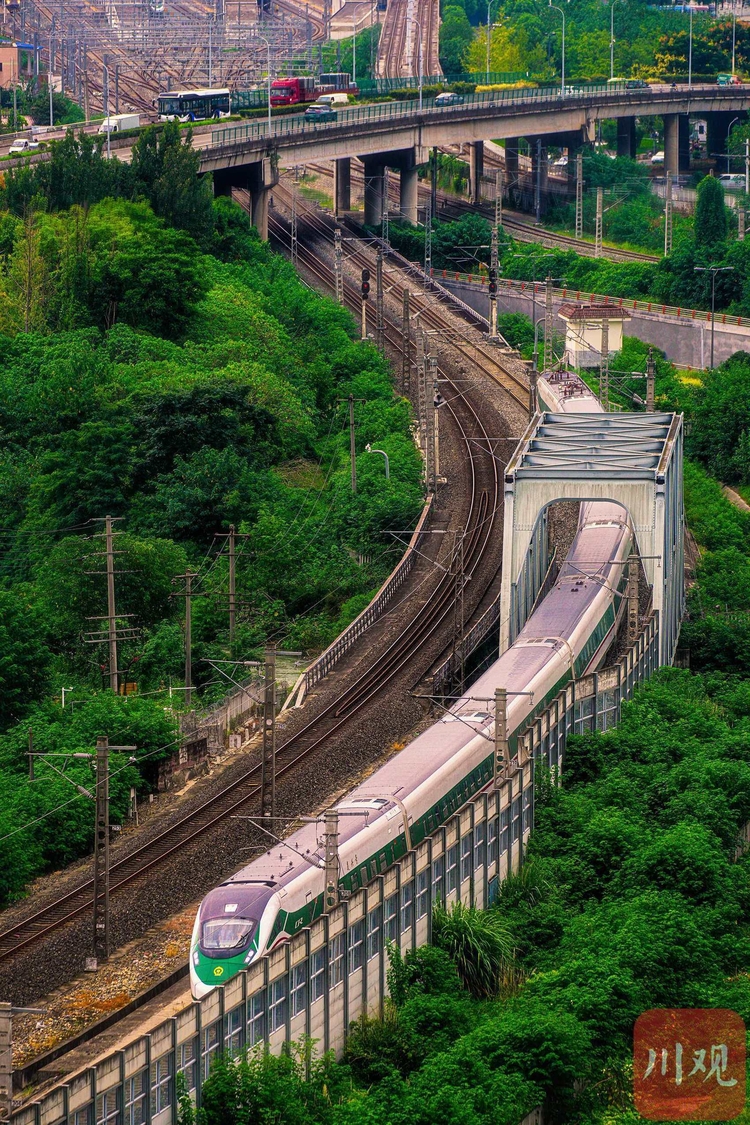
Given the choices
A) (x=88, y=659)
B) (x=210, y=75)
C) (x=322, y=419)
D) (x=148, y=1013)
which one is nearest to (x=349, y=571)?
(x=88, y=659)

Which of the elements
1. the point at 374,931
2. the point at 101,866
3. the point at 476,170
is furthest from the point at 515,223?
the point at 374,931

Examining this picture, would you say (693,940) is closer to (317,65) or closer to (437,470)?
(437,470)

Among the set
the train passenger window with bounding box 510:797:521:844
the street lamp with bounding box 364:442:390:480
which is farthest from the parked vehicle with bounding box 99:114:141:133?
the train passenger window with bounding box 510:797:521:844

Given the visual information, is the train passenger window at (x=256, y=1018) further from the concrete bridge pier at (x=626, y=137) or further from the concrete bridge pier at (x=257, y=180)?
the concrete bridge pier at (x=626, y=137)

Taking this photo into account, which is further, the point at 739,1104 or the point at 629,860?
the point at 629,860

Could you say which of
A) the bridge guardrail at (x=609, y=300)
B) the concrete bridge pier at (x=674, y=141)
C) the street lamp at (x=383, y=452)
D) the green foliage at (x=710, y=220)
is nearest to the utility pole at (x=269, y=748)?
the street lamp at (x=383, y=452)

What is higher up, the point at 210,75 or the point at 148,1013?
the point at 210,75

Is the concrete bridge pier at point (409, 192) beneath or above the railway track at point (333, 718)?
above

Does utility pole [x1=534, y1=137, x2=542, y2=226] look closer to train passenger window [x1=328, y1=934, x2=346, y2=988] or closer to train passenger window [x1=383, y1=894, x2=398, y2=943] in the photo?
train passenger window [x1=383, y1=894, x2=398, y2=943]
